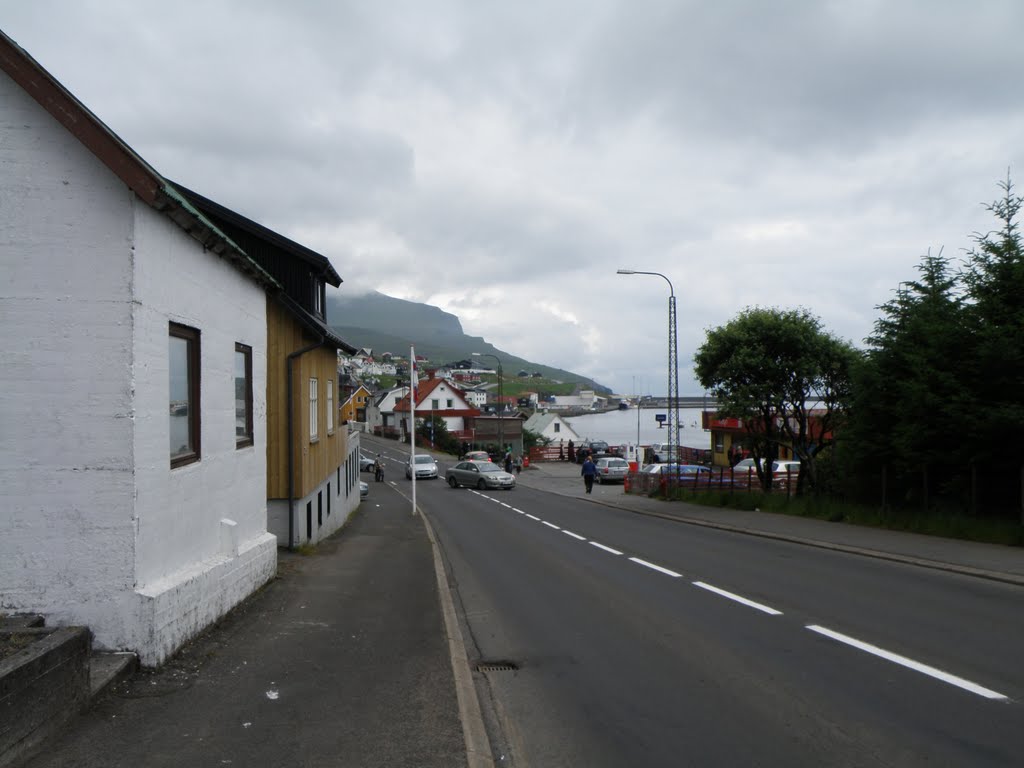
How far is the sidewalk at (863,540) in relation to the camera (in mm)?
11867

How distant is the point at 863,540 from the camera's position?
15.5m

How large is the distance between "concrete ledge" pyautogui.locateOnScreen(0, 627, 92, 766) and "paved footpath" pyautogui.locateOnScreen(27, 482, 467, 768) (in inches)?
5.3

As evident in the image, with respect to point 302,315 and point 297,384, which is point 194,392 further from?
point 297,384

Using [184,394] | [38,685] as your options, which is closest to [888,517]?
[184,394]

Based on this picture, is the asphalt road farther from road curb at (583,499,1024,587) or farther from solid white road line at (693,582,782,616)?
road curb at (583,499,1024,587)

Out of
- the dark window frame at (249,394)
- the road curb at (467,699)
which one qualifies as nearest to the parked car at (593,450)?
the dark window frame at (249,394)

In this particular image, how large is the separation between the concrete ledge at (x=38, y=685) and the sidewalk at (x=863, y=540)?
35.0 feet

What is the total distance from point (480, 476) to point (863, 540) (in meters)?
28.7

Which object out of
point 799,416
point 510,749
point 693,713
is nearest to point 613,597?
point 693,713

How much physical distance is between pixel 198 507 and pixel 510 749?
4.08 metres

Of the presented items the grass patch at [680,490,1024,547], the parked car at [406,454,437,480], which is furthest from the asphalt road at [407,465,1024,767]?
the parked car at [406,454,437,480]

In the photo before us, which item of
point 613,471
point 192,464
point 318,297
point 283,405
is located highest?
point 318,297

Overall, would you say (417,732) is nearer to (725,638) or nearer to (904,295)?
(725,638)

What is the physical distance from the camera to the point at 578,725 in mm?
5523
